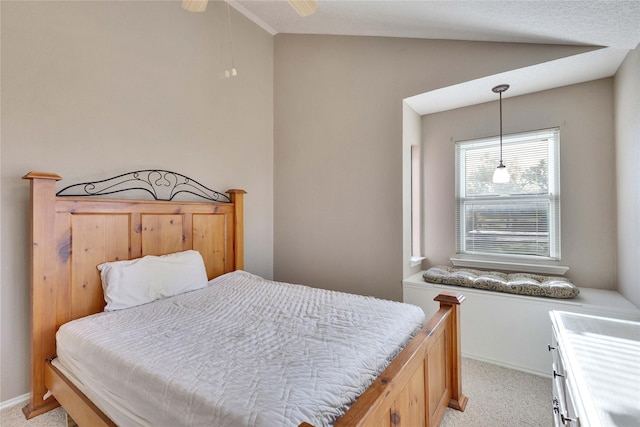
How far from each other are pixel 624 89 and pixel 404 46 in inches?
69.8

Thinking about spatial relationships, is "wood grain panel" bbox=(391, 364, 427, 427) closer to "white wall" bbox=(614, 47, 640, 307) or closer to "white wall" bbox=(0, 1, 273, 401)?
"white wall" bbox=(614, 47, 640, 307)

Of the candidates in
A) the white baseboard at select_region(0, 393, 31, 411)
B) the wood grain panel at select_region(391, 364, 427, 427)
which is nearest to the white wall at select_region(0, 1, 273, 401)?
the white baseboard at select_region(0, 393, 31, 411)

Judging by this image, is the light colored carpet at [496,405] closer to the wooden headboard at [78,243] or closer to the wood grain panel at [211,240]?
the wooden headboard at [78,243]

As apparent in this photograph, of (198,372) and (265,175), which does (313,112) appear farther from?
(198,372)

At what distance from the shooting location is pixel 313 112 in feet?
11.5

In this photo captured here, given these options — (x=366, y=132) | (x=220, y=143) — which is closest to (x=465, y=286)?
(x=366, y=132)

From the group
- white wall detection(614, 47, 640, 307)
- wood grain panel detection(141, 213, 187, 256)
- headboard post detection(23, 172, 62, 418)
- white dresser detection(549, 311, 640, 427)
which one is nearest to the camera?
white dresser detection(549, 311, 640, 427)

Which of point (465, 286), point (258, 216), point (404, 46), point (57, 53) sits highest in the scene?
point (404, 46)

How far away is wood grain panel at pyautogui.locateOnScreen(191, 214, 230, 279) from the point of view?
2.87m

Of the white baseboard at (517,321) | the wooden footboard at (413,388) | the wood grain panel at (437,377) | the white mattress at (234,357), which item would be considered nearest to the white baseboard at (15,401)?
the wooden footboard at (413,388)

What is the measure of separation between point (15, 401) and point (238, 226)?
2016 mm

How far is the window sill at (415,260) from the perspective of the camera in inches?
127

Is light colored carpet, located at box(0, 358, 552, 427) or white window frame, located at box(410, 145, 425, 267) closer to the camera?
light colored carpet, located at box(0, 358, 552, 427)

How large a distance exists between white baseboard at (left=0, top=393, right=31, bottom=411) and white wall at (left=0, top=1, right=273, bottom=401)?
29mm
